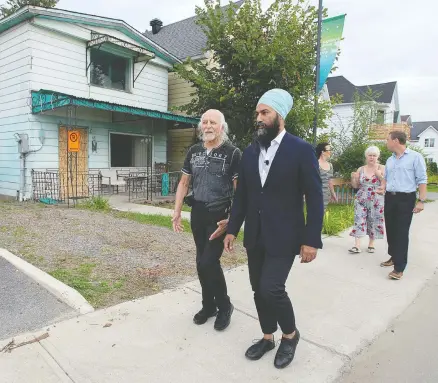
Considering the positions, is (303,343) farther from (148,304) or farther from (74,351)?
(74,351)

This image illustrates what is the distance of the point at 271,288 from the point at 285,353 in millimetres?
544

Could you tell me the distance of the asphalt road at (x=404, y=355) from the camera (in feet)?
8.48

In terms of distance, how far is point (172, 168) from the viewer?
15.2 meters

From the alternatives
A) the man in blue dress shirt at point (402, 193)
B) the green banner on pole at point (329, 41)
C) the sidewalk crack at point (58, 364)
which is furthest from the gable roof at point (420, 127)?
the sidewalk crack at point (58, 364)

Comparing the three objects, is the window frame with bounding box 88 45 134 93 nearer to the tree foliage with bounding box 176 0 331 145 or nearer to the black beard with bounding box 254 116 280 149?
the tree foliage with bounding box 176 0 331 145

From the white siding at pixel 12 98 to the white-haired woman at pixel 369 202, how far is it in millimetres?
9134

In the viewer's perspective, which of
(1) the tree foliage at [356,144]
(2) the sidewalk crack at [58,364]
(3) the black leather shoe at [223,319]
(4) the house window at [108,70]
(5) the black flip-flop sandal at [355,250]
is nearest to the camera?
(2) the sidewalk crack at [58,364]

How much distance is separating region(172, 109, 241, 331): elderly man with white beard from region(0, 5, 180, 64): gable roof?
9.27m

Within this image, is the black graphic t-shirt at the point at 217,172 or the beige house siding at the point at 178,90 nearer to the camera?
the black graphic t-shirt at the point at 217,172

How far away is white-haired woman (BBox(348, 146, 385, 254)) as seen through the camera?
5.59 metres

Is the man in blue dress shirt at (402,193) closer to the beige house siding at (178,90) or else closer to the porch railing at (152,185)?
the porch railing at (152,185)

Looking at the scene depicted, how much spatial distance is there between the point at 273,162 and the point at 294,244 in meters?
0.60

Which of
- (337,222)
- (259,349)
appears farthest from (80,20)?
(259,349)

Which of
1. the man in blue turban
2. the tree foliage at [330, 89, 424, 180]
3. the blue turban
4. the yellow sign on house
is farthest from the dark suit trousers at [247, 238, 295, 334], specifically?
the tree foliage at [330, 89, 424, 180]
